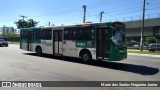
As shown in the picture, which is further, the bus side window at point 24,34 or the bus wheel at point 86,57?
the bus side window at point 24,34

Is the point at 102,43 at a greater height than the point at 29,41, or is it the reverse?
the point at 102,43

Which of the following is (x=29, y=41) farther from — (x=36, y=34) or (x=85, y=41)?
(x=85, y=41)

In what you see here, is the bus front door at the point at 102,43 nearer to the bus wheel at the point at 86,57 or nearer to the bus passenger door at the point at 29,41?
the bus wheel at the point at 86,57

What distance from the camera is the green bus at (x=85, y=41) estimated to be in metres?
16.5

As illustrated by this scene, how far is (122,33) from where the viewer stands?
17.1m

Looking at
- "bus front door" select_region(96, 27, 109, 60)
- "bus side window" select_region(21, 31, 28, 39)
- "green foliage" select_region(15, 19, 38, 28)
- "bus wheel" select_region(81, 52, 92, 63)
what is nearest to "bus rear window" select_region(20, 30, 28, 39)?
"bus side window" select_region(21, 31, 28, 39)

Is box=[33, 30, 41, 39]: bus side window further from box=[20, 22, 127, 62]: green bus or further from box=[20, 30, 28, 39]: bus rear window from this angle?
box=[20, 30, 28, 39]: bus rear window

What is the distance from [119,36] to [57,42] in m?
6.33

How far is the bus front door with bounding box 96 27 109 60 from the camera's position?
659 inches

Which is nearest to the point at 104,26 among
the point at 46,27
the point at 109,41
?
the point at 109,41

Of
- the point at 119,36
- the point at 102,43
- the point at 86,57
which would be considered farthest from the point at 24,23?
the point at 119,36

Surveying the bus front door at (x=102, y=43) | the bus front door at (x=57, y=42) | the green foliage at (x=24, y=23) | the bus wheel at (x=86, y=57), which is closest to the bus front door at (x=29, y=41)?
the bus front door at (x=57, y=42)

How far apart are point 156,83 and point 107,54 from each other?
19.8 ft

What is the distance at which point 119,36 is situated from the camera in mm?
16719
